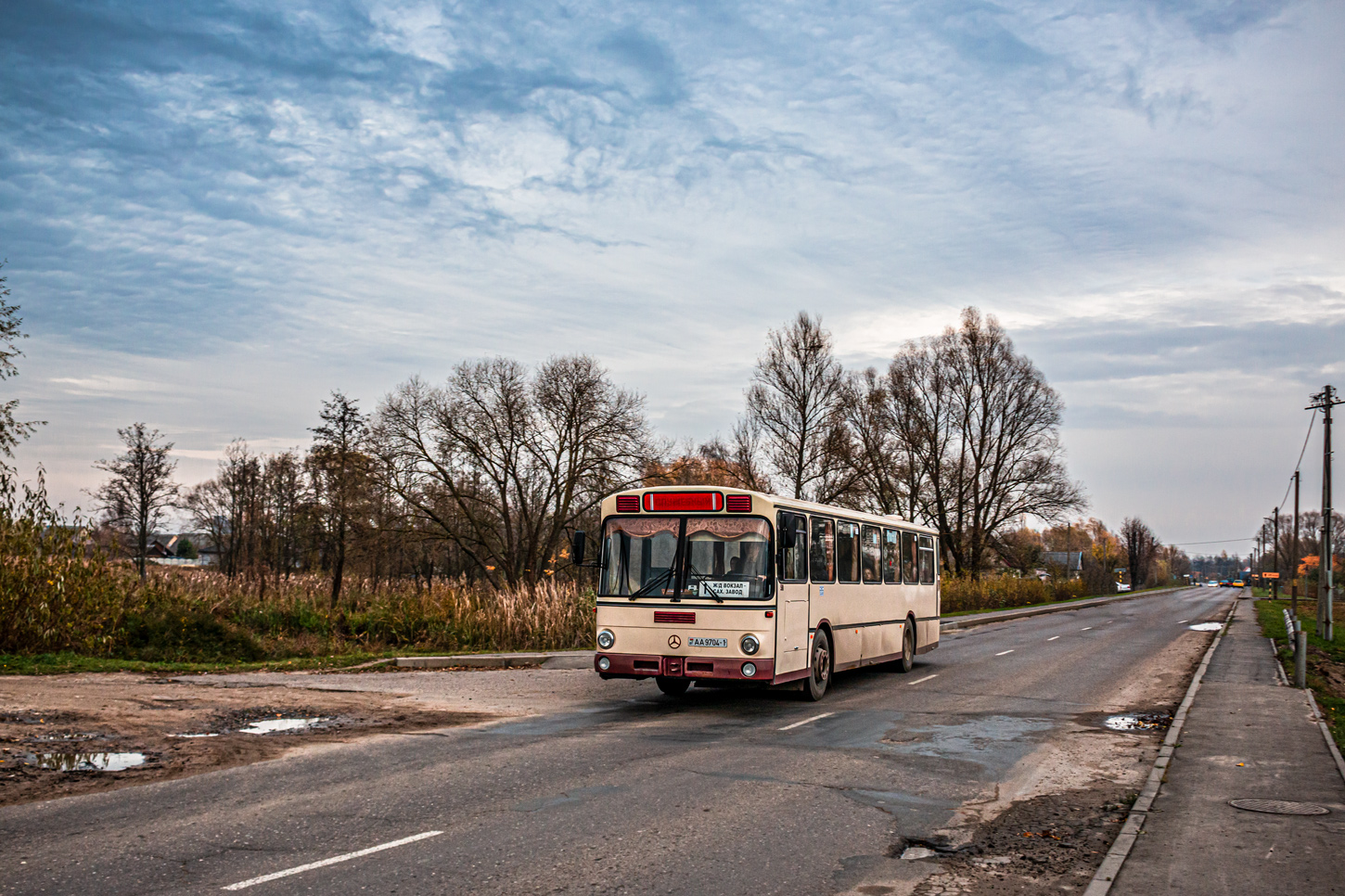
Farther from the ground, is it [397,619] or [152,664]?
[397,619]

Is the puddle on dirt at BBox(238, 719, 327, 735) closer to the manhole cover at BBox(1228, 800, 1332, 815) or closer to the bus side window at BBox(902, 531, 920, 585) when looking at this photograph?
the manhole cover at BBox(1228, 800, 1332, 815)

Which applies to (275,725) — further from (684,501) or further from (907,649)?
(907,649)

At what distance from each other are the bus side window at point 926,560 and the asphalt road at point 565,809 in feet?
23.4

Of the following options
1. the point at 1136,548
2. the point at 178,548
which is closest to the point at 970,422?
the point at 1136,548

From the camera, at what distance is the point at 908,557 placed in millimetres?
19344

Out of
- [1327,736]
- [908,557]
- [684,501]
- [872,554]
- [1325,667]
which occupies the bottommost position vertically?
[1325,667]

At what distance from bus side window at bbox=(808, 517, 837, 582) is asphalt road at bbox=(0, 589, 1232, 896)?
79.2 inches

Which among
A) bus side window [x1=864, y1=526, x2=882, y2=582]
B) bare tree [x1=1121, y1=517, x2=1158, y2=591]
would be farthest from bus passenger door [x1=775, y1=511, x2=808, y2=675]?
bare tree [x1=1121, y1=517, x2=1158, y2=591]

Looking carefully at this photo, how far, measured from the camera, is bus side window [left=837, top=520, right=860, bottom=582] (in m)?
15.4

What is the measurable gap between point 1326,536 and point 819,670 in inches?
927

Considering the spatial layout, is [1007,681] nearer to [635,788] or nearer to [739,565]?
[739,565]

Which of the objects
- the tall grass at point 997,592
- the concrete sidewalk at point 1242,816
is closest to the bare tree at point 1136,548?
the tall grass at point 997,592

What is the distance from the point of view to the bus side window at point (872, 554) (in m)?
16.8

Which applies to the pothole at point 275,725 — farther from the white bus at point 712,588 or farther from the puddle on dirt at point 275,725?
the white bus at point 712,588
